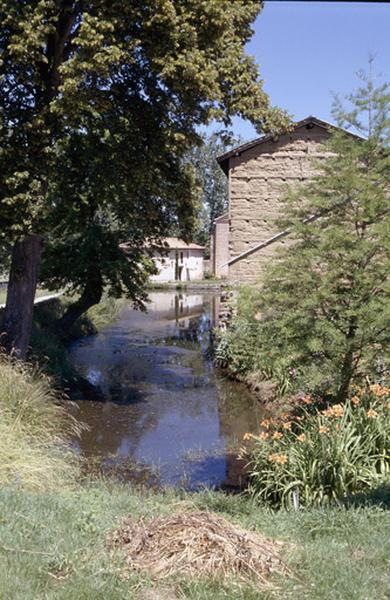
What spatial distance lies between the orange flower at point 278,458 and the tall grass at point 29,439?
233 cm

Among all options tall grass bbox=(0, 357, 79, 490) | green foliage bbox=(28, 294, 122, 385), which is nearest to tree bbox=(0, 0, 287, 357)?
green foliage bbox=(28, 294, 122, 385)

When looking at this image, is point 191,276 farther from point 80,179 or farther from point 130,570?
point 130,570

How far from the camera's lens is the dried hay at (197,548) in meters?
4.14

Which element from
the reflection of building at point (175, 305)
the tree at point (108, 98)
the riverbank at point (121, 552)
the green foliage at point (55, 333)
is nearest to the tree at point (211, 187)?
the reflection of building at point (175, 305)

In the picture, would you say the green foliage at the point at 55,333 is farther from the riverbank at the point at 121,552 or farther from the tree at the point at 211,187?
the tree at the point at 211,187

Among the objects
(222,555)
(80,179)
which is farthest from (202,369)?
(222,555)

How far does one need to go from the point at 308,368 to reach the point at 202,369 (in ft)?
36.5

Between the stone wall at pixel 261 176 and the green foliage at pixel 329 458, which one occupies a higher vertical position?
the stone wall at pixel 261 176

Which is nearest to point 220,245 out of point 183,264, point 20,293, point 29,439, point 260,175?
point 183,264

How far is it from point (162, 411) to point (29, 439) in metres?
6.06

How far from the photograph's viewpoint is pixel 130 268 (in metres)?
18.9

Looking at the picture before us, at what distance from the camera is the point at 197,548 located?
4309mm

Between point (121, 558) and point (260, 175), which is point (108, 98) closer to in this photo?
point (260, 175)

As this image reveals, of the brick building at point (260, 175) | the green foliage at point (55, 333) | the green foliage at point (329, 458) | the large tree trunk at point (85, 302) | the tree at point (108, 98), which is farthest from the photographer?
the large tree trunk at point (85, 302)
